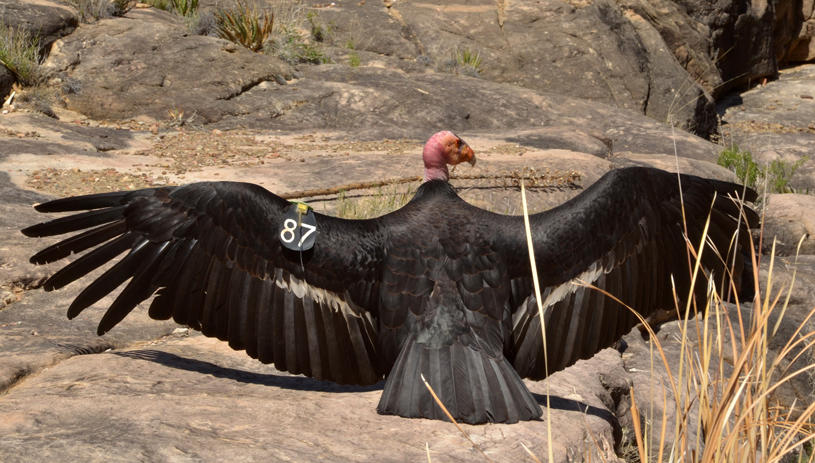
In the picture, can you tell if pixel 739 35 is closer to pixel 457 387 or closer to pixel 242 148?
pixel 242 148

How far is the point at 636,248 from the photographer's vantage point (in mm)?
3551

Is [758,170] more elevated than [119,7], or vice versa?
[119,7]

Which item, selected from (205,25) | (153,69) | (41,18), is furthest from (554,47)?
(41,18)

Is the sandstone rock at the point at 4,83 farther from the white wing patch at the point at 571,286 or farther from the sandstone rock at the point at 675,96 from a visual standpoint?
the sandstone rock at the point at 675,96

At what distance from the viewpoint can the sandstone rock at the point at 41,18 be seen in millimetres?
10438

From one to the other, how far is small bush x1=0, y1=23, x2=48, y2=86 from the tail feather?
852 cm

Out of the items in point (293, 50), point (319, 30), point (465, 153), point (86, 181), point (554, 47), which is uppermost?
point (319, 30)

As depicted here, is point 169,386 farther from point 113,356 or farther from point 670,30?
point 670,30

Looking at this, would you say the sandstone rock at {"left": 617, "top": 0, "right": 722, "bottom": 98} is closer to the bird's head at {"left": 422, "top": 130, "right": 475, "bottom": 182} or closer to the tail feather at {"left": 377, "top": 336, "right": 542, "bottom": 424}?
the bird's head at {"left": 422, "top": 130, "right": 475, "bottom": 182}

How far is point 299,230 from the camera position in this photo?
3.15 metres

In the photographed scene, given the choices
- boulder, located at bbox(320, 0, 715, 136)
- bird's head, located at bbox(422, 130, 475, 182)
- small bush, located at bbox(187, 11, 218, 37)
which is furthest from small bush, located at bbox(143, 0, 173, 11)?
bird's head, located at bbox(422, 130, 475, 182)

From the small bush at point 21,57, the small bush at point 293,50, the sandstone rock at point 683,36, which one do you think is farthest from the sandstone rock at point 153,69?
the sandstone rock at point 683,36

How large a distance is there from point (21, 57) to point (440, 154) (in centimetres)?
762

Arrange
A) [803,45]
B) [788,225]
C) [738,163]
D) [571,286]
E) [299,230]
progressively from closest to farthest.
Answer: [299,230] → [571,286] → [788,225] → [738,163] → [803,45]
